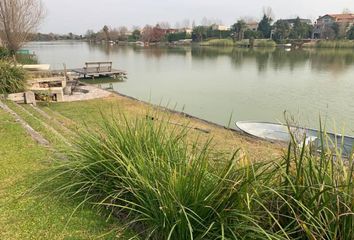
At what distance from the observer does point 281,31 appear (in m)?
65.4

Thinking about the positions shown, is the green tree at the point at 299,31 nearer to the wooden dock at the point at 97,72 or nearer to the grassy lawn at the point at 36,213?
the wooden dock at the point at 97,72

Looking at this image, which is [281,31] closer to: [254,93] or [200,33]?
[200,33]

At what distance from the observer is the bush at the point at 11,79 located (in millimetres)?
9805

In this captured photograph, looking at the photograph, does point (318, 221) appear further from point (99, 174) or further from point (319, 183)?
point (99, 174)

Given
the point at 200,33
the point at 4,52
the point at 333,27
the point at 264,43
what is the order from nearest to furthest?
the point at 4,52, the point at 264,43, the point at 333,27, the point at 200,33

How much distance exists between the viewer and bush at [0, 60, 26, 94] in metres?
9.80

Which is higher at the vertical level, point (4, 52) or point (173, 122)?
point (4, 52)

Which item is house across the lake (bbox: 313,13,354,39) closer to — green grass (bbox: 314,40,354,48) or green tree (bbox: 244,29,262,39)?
green grass (bbox: 314,40,354,48)

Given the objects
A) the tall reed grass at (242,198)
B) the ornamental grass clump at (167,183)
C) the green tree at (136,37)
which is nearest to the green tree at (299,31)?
the green tree at (136,37)

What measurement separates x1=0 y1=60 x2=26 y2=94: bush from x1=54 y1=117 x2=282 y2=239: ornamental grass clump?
329 inches

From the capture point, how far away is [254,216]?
1857 mm

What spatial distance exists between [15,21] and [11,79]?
931 cm

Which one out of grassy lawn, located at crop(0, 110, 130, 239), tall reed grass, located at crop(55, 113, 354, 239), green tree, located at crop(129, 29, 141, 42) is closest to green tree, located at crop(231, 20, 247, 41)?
green tree, located at crop(129, 29, 141, 42)

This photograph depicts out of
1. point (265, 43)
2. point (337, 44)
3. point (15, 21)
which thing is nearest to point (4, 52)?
point (15, 21)
